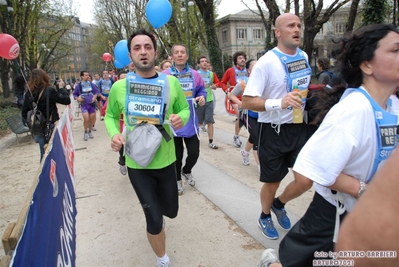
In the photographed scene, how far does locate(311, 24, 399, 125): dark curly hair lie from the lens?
5.15 ft

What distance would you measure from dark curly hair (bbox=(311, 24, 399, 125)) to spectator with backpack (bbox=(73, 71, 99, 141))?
820cm

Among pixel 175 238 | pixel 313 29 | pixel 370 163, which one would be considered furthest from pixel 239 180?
pixel 313 29

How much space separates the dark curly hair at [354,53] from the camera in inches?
61.7

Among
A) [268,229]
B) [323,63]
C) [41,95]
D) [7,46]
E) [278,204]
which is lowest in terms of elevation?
[268,229]

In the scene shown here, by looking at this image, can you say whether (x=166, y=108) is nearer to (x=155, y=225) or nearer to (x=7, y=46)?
(x=155, y=225)

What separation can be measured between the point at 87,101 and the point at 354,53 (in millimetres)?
8551

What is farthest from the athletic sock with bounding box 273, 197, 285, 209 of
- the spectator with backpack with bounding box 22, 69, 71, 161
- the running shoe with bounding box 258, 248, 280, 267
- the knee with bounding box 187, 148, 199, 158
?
the spectator with backpack with bounding box 22, 69, 71, 161

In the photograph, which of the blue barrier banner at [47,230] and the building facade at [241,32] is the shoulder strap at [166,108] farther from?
Answer: the building facade at [241,32]

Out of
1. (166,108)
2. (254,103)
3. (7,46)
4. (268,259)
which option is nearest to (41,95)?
(7,46)

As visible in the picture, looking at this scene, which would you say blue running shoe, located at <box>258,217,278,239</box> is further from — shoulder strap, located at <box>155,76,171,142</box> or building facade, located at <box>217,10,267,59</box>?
building facade, located at <box>217,10,267,59</box>

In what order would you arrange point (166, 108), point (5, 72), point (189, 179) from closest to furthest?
1. point (166, 108)
2. point (189, 179)
3. point (5, 72)

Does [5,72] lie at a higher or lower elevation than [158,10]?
higher

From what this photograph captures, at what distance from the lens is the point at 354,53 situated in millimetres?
1640

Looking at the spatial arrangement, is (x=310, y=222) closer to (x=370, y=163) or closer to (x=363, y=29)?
(x=370, y=163)
